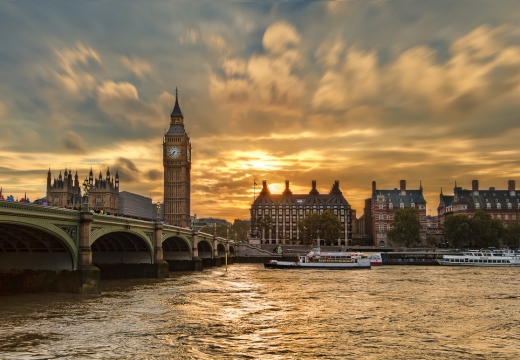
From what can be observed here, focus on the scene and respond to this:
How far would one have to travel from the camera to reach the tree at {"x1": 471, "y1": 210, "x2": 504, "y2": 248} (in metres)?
134

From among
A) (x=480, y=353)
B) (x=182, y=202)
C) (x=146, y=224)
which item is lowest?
A: (x=480, y=353)

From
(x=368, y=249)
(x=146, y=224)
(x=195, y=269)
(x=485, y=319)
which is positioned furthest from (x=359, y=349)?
(x=368, y=249)

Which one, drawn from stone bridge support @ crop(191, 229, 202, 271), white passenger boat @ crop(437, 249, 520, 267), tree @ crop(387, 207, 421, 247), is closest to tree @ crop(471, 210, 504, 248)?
tree @ crop(387, 207, 421, 247)

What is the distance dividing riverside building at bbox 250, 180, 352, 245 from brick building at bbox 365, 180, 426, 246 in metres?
20.9

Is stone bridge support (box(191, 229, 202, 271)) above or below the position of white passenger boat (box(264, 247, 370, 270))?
above

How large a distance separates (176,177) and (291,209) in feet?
131

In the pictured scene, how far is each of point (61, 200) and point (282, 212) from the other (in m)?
73.3

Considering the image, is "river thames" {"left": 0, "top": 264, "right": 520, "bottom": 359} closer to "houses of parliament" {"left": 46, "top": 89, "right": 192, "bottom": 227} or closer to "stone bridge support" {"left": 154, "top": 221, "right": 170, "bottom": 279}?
"stone bridge support" {"left": 154, "top": 221, "right": 170, "bottom": 279}

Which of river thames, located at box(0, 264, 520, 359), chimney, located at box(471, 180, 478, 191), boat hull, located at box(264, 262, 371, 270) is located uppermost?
chimney, located at box(471, 180, 478, 191)

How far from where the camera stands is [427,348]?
83.3 feet

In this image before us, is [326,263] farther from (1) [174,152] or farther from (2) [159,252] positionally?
(1) [174,152]

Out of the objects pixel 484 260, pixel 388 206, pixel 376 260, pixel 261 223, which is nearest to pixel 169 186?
pixel 261 223

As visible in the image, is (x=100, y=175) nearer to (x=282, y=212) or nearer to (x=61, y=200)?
(x=61, y=200)

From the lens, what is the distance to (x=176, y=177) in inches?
7234
